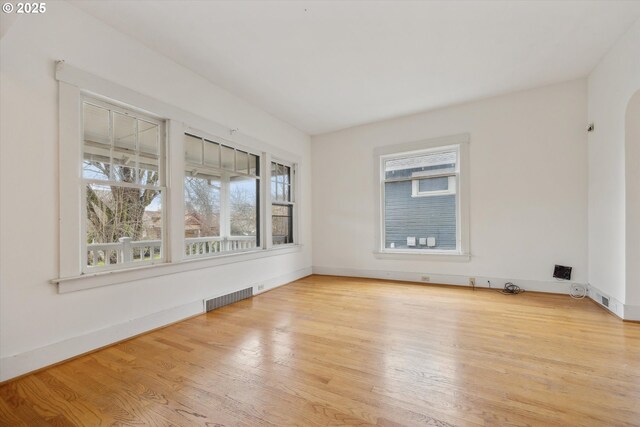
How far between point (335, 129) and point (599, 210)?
420cm

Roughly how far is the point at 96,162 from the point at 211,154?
1329 millimetres

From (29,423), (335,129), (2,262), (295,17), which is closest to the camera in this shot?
(29,423)

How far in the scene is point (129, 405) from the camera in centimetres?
164

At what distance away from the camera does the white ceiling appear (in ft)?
7.89

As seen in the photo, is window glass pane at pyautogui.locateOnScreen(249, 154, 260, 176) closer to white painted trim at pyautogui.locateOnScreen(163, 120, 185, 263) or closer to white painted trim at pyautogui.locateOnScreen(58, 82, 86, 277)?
white painted trim at pyautogui.locateOnScreen(163, 120, 185, 263)

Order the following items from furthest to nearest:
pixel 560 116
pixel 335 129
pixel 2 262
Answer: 1. pixel 335 129
2. pixel 560 116
3. pixel 2 262

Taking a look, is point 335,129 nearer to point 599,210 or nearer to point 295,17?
point 295,17

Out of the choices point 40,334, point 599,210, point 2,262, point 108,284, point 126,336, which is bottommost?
point 126,336

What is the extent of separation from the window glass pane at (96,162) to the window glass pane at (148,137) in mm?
359

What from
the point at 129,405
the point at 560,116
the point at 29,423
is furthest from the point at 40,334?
the point at 560,116

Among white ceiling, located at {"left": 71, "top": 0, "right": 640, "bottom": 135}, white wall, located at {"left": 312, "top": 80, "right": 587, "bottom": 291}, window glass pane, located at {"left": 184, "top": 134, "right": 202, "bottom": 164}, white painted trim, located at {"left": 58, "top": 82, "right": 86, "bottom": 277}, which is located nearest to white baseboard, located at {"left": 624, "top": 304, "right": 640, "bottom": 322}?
white wall, located at {"left": 312, "top": 80, "right": 587, "bottom": 291}

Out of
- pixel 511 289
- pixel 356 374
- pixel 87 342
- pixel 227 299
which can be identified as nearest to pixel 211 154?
pixel 227 299

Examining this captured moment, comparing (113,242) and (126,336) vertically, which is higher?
(113,242)

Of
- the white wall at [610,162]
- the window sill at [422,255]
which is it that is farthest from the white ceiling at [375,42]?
the window sill at [422,255]
